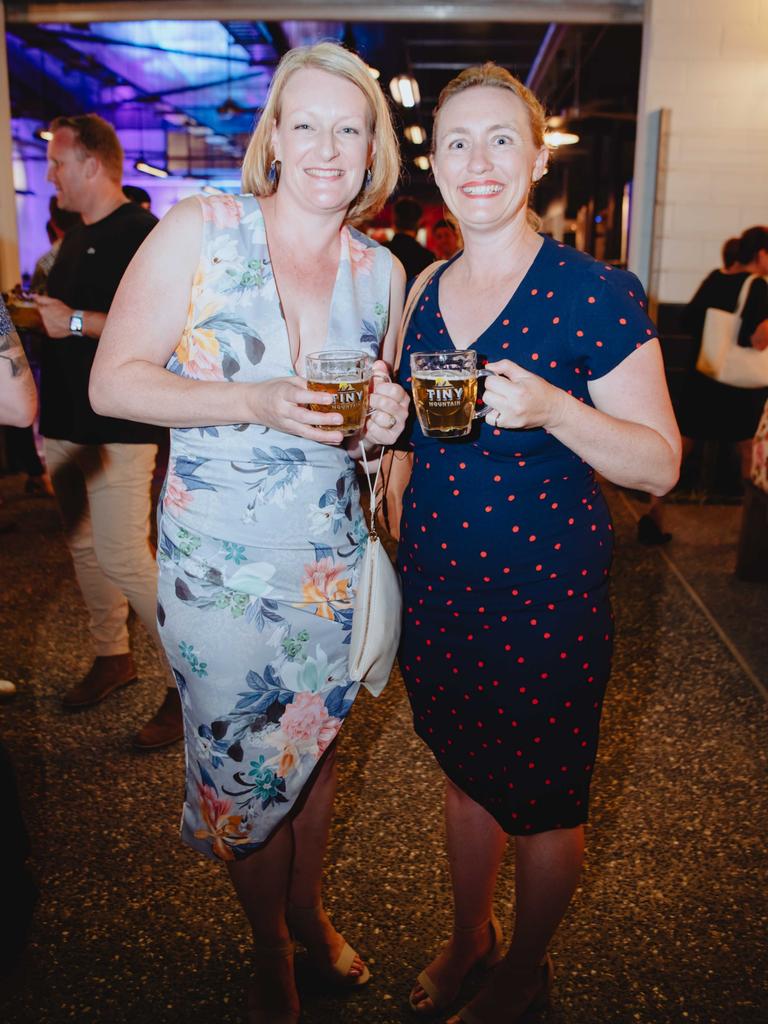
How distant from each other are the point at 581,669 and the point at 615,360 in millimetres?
→ 558

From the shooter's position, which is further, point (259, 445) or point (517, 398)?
point (259, 445)

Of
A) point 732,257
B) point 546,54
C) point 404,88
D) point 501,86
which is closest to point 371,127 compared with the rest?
point 501,86

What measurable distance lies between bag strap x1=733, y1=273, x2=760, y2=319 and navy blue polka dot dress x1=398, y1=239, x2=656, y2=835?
3797 mm

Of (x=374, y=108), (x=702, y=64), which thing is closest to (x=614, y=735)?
(x=374, y=108)

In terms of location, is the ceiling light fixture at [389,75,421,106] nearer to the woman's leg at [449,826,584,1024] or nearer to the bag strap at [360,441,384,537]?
the bag strap at [360,441,384,537]

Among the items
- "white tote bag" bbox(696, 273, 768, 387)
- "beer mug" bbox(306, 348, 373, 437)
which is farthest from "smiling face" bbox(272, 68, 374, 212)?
"white tote bag" bbox(696, 273, 768, 387)

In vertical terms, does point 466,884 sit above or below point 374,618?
below

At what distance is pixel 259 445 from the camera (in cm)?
151

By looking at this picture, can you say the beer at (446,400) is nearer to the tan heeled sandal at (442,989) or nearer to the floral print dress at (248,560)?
the floral print dress at (248,560)

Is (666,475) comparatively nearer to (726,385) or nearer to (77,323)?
(77,323)

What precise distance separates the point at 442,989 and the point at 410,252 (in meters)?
4.44

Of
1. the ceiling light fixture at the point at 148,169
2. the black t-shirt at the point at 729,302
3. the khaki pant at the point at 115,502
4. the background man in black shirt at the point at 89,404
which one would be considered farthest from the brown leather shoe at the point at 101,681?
the ceiling light fixture at the point at 148,169

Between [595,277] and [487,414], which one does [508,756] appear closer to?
[487,414]

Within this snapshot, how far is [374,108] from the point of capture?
158 centimetres
